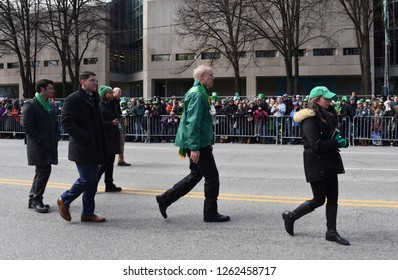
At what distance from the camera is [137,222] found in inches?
236

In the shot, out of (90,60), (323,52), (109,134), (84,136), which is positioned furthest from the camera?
(90,60)

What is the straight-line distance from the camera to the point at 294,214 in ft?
17.0

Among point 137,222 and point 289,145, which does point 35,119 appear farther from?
point 289,145

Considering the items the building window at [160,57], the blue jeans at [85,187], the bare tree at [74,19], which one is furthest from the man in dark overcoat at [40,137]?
the building window at [160,57]

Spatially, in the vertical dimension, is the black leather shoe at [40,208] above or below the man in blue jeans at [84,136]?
below

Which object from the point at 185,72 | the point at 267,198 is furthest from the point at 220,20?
the point at 267,198

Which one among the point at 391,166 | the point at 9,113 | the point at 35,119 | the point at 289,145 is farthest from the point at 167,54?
the point at 35,119

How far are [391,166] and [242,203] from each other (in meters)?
5.67

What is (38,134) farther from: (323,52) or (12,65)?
(12,65)

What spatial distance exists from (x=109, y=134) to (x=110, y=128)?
5.6 inches

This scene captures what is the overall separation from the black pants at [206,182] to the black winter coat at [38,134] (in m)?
1.96

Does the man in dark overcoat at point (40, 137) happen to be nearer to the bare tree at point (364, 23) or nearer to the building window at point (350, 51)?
the bare tree at point (364, 23)

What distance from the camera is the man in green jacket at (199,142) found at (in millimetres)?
5531

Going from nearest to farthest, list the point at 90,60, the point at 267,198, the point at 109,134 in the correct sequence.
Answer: the point at 267,198 → the point at 109,134 → the point at 90,60
